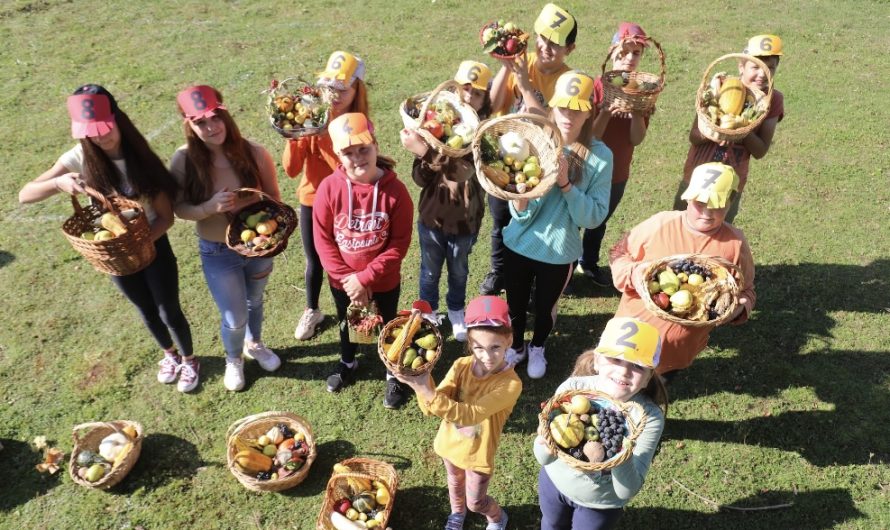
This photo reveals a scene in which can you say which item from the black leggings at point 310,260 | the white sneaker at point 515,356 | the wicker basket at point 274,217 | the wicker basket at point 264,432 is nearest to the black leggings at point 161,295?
the wicker basket at point 274,217

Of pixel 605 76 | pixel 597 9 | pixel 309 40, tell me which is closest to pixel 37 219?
pixel 309 40

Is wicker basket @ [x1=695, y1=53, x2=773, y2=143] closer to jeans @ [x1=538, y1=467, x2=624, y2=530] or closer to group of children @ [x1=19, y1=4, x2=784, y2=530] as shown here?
group of children @ [x1=19, y1=4, x2=784, y2=530]

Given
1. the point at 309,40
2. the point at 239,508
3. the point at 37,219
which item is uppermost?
the point at 309,40

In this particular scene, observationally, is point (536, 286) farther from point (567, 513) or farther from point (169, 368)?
point (169, 368)

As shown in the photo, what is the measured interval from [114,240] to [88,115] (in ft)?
3.07

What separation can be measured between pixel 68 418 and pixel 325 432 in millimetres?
2592

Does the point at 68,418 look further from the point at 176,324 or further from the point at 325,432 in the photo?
the point at 325,432

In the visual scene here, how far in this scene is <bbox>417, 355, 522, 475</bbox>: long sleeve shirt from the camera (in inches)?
155

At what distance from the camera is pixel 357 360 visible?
21.4 feet

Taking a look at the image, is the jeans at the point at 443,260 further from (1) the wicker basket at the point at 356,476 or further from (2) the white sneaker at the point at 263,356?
(1) the wicker basket at the point at 356,476

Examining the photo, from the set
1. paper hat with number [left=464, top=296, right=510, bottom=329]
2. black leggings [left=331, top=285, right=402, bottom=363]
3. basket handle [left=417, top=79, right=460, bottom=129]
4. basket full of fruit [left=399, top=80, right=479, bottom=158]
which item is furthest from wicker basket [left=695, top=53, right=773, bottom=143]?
black leggings [left=331, top=285, right=402, bottom=363]

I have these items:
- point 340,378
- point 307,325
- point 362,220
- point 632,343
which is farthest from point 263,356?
point 632,343

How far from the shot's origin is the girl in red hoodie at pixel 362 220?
474 centimetres

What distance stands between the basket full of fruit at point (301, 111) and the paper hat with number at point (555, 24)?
206 cm
